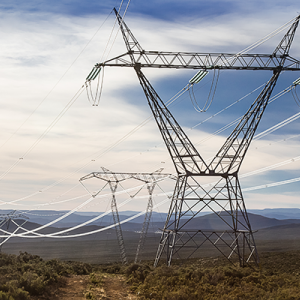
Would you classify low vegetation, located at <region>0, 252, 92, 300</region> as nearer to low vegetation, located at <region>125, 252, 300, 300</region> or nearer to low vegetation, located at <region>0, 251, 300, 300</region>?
low vegetation, located at <region>0, 251, 300, 300</region>

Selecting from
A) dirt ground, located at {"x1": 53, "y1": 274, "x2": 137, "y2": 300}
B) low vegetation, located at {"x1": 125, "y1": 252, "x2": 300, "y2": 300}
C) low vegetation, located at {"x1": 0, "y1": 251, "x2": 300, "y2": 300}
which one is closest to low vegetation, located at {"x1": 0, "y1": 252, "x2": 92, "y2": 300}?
low vegetation, located at {"x1": 0, "y1": 251, "x2": 300, "y2": 300}

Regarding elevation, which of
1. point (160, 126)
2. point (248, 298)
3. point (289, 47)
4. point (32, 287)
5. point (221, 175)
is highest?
point (289, 47)

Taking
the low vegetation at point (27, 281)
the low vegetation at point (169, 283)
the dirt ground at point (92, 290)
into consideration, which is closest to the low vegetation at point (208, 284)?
the low vegetation at point (169, 283)

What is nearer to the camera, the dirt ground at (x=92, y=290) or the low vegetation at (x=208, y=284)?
the low vegetation at (x=208, y=284)

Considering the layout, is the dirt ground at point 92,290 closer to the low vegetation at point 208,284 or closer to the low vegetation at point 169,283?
the low vegetation at point 169,283

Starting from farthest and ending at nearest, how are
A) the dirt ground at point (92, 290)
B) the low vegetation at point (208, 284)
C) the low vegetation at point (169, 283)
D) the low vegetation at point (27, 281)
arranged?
1. the dirt ground at point (92, 290)
2. the low vegetation at point (208, 284)
3. the low vegetation at point (169, 283)
4. the low vegetation at point (27, 281)

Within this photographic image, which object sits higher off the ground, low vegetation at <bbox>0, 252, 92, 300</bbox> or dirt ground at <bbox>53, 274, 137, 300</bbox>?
low vegetation at <bbox>0, 252, 92, 300</bbox>

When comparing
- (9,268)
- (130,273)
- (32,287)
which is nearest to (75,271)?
(130,273)

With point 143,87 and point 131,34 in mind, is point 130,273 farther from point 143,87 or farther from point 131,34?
point 131,34
